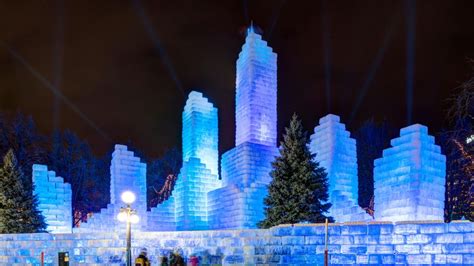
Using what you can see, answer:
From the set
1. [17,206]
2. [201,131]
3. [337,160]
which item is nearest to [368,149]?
[201,131]

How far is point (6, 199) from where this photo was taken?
75.3 feet

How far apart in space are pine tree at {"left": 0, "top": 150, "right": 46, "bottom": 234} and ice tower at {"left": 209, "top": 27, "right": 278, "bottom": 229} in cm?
904

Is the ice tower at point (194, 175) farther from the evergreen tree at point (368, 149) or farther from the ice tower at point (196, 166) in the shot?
the evergreen tree at point (368, 149)

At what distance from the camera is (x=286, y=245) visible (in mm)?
13359

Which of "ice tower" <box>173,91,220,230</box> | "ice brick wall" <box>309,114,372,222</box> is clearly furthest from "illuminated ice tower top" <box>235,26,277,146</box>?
"ice brick wall" <box>309,114,372,222</box>

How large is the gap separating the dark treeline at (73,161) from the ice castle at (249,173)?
12.0 metres

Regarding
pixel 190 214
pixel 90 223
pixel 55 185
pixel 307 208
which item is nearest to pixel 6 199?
pixel 55 185

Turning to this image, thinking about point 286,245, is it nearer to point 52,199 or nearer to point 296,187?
point 296,187

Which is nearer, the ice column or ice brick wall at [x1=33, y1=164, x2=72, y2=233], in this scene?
ice brick wall at [x1=33, y1=164, x2=72, y2=233]

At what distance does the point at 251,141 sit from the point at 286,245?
11.0 m

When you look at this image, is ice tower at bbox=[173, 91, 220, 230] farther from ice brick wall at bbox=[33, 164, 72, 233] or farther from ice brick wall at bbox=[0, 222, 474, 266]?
ice brick wall at bbox=[0, 222, 474, 266]

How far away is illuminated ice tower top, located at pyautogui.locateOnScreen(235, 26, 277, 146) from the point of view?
78.8ft

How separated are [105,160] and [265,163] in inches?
1213

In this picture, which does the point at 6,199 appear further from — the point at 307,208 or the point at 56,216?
the point at 307,208
